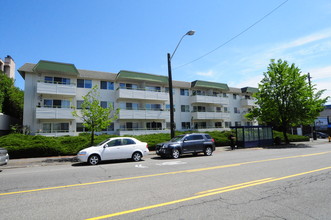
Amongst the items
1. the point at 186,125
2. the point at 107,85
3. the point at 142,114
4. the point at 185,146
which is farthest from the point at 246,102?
the point at 185,146

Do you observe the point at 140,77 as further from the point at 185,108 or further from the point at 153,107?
the point at 185,108

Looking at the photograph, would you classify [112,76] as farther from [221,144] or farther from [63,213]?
[63,213]

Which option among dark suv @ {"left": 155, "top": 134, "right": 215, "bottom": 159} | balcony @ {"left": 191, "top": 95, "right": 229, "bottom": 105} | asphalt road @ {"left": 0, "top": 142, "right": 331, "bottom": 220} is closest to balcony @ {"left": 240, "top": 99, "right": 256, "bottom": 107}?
balcony @ {"left": 191, "top": 95, "right": 229, "bottom": 105}

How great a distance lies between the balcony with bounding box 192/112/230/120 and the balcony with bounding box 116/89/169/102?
21.5ft

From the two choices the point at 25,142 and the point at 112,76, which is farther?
the point at 112,76

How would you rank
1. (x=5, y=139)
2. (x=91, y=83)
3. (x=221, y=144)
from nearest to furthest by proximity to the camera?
(x=5, y=139), (x=221, y=144), (x=91, y=83)

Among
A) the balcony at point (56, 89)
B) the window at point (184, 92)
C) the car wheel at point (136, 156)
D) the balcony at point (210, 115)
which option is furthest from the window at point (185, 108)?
the car wheel at point (136, 156)

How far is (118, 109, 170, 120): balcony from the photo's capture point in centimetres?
2692

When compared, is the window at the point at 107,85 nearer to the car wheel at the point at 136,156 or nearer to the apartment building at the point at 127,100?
the apartment building at the point at 127,100

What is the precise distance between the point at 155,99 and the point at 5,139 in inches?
732

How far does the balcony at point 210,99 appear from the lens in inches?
1327

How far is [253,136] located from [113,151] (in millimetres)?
17284

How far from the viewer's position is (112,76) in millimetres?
27922

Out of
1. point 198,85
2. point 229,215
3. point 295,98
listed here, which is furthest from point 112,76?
point 229,215
